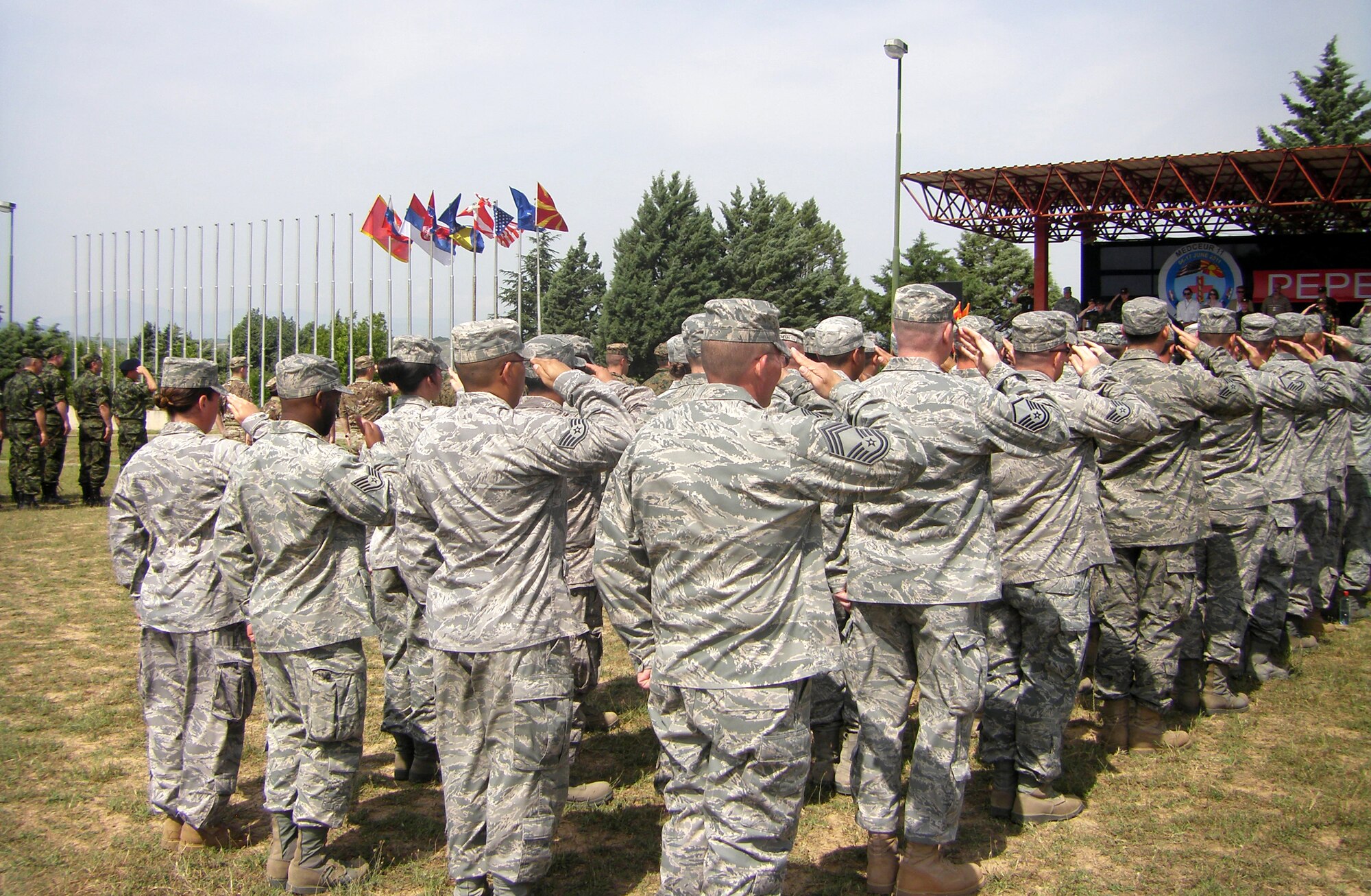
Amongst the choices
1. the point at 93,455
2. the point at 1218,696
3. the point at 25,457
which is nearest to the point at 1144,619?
the point at 1218,696

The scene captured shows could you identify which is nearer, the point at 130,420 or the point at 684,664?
the point at 684,664

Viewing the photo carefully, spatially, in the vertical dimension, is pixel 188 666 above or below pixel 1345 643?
above

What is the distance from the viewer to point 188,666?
4.87 m

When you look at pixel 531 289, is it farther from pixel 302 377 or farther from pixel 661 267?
pixel 302 377

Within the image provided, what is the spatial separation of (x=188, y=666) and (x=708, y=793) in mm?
3060

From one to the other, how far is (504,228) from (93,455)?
16.1 metres

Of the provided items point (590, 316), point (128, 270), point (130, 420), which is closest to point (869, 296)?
point (590, 316)

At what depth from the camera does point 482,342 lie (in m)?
4.02

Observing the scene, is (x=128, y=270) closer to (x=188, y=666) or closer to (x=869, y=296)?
(x=869, y=296)

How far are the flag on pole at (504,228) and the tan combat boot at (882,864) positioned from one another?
27.0 meters

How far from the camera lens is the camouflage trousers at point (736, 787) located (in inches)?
120

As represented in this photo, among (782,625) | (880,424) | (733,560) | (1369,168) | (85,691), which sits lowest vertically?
(85,691)

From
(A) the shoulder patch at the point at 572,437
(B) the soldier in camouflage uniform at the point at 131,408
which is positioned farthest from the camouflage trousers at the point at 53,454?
(A) the shoulder patch at the point at 572,437

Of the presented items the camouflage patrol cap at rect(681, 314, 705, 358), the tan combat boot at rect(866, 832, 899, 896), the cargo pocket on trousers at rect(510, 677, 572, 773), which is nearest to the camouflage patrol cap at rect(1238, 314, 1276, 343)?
the camouflage patrol cap at rect(681, 314, 705, 358)
